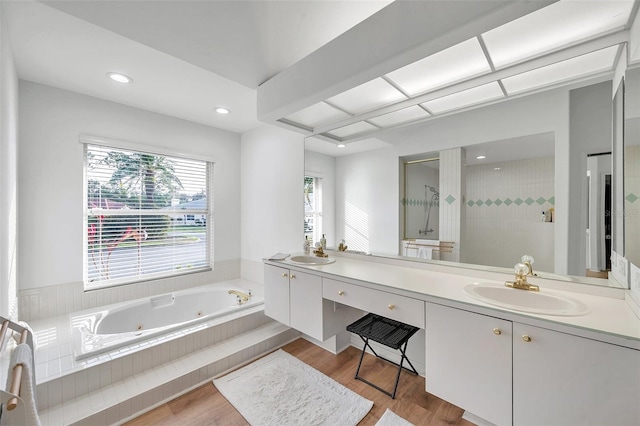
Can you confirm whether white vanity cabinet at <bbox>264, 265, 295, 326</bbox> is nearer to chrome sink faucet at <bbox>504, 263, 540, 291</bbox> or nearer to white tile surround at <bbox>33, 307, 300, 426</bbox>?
white tile surround at <bbox>33, 307, 300, 426</bbox>

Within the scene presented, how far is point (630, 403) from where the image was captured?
87 centimetres

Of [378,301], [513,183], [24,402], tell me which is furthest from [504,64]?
[24,402]

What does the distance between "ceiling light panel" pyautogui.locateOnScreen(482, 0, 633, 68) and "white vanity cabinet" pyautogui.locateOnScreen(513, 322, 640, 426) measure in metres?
1.33

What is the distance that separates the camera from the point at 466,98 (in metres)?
1.69

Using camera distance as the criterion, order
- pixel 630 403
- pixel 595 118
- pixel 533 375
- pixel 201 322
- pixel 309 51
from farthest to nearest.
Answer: pixel 201 322 < pixel 309 51 < pixel 595 118 < pixel 533 375 < pixel 630 403

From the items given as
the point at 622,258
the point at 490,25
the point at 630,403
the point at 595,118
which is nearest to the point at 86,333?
the point at 630,403

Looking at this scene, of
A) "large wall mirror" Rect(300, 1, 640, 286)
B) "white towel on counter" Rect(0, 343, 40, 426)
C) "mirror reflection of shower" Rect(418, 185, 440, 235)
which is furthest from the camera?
"mirror reflection of shower" Rect(418, 185, 440, 235)

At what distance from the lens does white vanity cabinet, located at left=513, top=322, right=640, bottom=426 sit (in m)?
0.87

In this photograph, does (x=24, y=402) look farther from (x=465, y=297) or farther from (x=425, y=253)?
(x=425, y=253)

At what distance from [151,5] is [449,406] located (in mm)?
2990

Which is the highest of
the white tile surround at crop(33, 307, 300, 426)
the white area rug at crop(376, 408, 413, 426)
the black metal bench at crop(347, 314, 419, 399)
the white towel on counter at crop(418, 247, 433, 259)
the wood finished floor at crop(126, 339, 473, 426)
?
the white towel on counter at crop(418, 247, 433, 259)

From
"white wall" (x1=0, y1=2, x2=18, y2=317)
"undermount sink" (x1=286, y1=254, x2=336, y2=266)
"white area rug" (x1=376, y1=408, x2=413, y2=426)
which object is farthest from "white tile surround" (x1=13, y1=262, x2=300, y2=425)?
"white area rug" (x1=376, y1=408, x2=413, y2=426)

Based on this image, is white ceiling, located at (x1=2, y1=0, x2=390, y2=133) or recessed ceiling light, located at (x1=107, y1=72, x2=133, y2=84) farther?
recessed ceiling light, located at (x1=107, y1=72, x2=133, y2=84)

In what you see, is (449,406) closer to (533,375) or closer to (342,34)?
(533,375)
